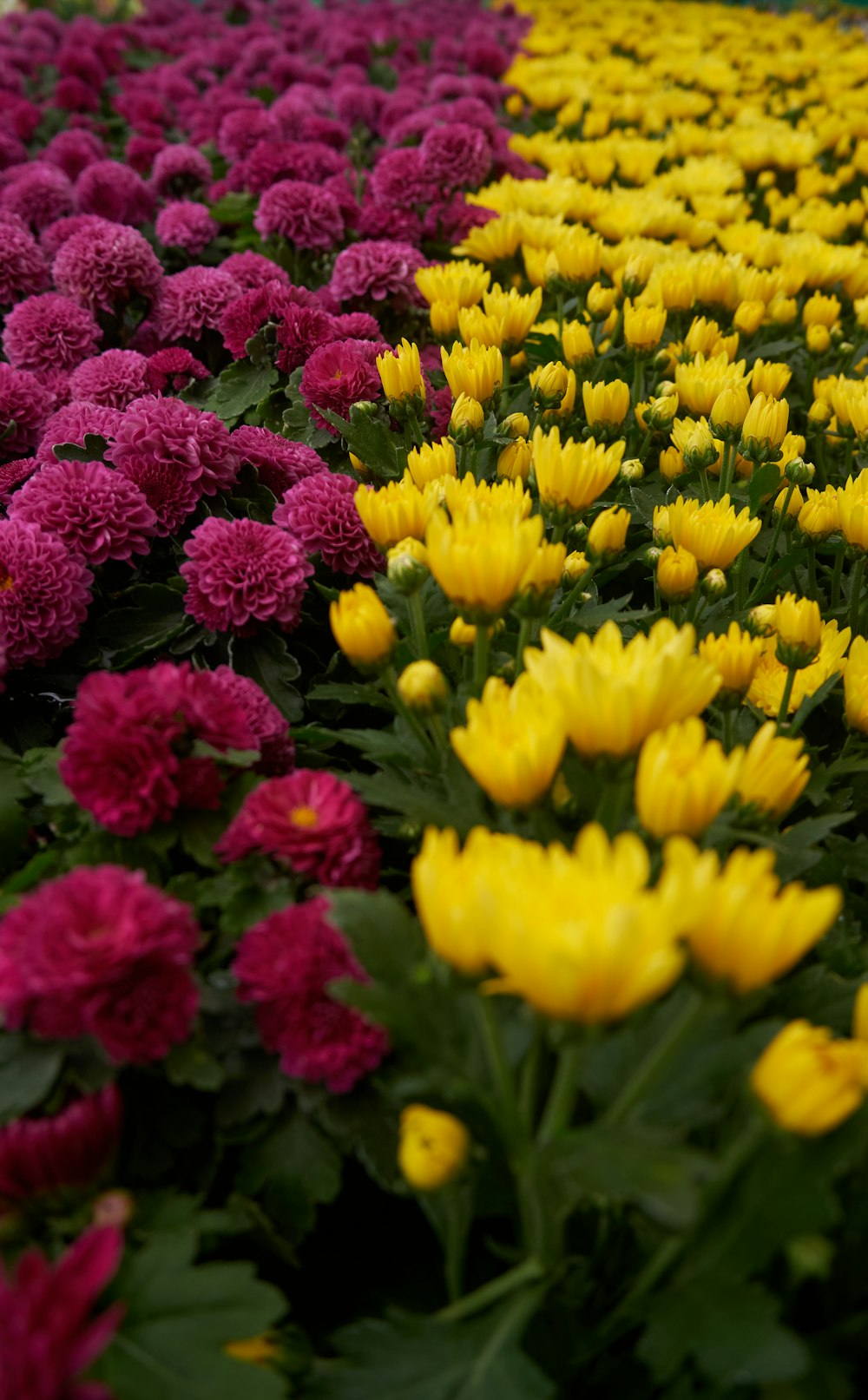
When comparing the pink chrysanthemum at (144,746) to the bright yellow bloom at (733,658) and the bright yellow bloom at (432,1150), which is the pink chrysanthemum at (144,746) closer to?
the bright yellow bloom at (432,1150)

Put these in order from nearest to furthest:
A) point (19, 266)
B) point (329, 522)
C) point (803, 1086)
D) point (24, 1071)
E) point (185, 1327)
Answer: point (803, 1086) < point (185, 1327) < point (24, 1071) < point (329, 522) < point (19, 266)

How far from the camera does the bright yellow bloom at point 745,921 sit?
64 centimetres

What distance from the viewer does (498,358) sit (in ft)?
4.85

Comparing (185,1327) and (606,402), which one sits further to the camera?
(606,402)

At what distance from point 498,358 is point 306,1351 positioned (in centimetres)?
123

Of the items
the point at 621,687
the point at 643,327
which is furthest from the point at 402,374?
the point at 621,687

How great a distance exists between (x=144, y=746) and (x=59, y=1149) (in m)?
0.37

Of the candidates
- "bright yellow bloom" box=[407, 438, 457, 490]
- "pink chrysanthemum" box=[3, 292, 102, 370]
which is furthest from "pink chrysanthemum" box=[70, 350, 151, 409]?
"bright yellow bloom" box=[407, 438, 457, 490]

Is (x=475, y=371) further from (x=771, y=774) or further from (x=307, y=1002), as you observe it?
(x=307, y=1002)

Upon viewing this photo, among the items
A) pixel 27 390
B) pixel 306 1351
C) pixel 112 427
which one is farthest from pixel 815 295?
pixel 306 1351

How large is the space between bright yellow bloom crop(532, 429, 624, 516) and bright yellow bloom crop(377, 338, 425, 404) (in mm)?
343

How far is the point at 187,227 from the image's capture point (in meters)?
2.57

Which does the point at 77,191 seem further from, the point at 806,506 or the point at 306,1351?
the point at 306,1351

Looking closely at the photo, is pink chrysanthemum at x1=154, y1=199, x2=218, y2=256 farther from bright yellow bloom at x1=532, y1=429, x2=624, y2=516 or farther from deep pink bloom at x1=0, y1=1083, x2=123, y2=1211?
deep pink bloom at x1=0, y1=1083, x2=123, y2=1211
